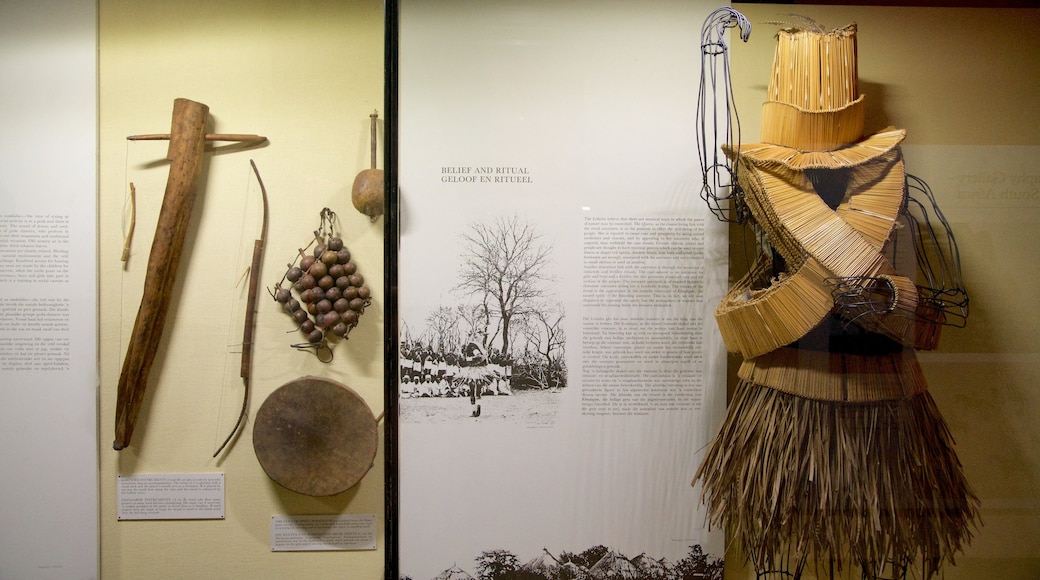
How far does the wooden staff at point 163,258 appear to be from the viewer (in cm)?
132

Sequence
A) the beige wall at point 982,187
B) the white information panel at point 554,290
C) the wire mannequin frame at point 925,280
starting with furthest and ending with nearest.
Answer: the white information panel at point 554,290, the beige wall at point 982,187, the wire mannequin frame at point 925,280

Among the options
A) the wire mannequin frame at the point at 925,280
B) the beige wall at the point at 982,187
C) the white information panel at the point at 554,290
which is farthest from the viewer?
the white information panel at the point at 554,290

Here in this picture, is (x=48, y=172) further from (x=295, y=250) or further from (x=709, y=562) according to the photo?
(x=709, y=562)

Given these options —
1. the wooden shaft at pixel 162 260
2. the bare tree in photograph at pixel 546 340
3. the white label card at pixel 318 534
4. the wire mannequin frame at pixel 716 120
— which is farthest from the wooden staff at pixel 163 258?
the wire mannequin frame at pixel 716 120

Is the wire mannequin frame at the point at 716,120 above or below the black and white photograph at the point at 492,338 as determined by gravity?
above

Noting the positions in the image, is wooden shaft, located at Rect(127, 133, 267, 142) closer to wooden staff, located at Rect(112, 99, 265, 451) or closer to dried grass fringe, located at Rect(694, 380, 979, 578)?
wooden staff, located at Rect(112, 99, 265, 451)

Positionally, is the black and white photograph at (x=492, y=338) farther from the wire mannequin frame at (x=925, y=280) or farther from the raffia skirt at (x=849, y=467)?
the wire mannequin frame at (x=925, y=280)

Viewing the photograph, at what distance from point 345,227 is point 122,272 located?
19.0 inches

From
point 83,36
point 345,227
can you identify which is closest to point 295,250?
point 345,227

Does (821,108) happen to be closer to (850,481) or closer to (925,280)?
(925,280)

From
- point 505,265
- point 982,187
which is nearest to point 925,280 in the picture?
point 982,187

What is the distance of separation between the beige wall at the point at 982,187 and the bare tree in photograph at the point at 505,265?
0.63 metres

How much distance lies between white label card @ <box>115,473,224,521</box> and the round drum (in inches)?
5.3

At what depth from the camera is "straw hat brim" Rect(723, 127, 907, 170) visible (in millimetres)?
1068
